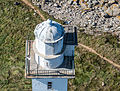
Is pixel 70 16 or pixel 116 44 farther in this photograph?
pixel 70 16

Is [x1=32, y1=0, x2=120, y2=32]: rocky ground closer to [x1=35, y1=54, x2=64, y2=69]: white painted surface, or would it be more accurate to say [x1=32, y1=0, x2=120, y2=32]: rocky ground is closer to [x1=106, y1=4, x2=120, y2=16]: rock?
[x1=106, y1=4, x2=120, y2=16]: rock

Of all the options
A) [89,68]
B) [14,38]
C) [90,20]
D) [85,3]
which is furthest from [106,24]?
[14,38]

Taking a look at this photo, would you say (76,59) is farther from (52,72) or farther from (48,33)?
(48,33)

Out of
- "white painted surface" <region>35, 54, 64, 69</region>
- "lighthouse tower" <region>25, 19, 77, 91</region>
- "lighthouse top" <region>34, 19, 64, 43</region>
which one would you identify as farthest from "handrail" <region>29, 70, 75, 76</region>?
"lighthouse top" <region>34, 19, 64, 43</region>

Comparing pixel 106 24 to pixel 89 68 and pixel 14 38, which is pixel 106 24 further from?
pixel 14 38

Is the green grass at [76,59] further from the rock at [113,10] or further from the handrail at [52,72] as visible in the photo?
the handrail at [52,72]

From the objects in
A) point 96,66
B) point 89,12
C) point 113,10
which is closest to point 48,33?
point 96,66
